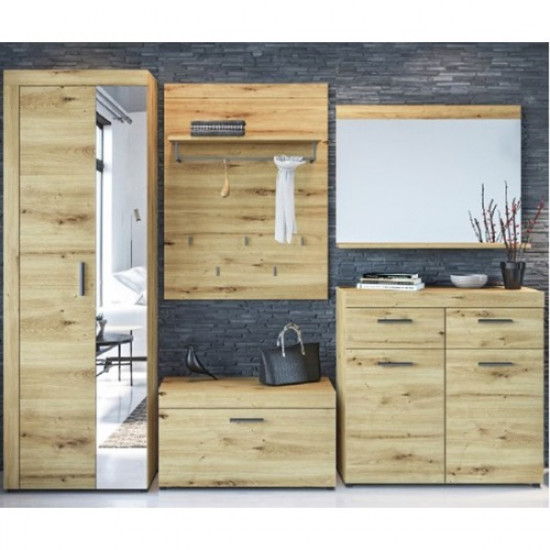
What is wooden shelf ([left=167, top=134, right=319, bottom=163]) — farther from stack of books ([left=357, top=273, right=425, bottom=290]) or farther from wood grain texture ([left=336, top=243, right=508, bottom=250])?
stack of books ([left=357, top=273, right=425, bottom=290])

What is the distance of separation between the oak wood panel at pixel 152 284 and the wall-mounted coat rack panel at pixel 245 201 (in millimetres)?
185

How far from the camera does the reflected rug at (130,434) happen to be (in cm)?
409

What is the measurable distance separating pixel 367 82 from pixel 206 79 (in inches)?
36.6

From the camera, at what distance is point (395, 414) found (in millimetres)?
4145

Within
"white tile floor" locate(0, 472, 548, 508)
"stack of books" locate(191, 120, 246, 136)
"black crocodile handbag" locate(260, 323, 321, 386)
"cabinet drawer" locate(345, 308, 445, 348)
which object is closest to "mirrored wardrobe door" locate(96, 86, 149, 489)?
"white tile floor" locate(0, 472, 548, 508)

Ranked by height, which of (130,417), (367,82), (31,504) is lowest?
(31,504)

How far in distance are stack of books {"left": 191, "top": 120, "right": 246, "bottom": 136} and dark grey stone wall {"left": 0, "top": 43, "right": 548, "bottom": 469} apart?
0.96ft

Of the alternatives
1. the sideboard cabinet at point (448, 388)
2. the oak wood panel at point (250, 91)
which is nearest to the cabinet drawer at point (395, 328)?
the sideboard cabinet at point (448, 388)

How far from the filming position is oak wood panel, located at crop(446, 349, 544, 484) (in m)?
4.14

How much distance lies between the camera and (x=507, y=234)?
178 inches

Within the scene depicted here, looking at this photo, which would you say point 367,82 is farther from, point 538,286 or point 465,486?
point 465,486

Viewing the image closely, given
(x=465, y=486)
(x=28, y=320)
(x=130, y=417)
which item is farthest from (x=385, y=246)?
(x=28, y=320)

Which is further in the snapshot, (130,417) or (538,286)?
(538,286)
